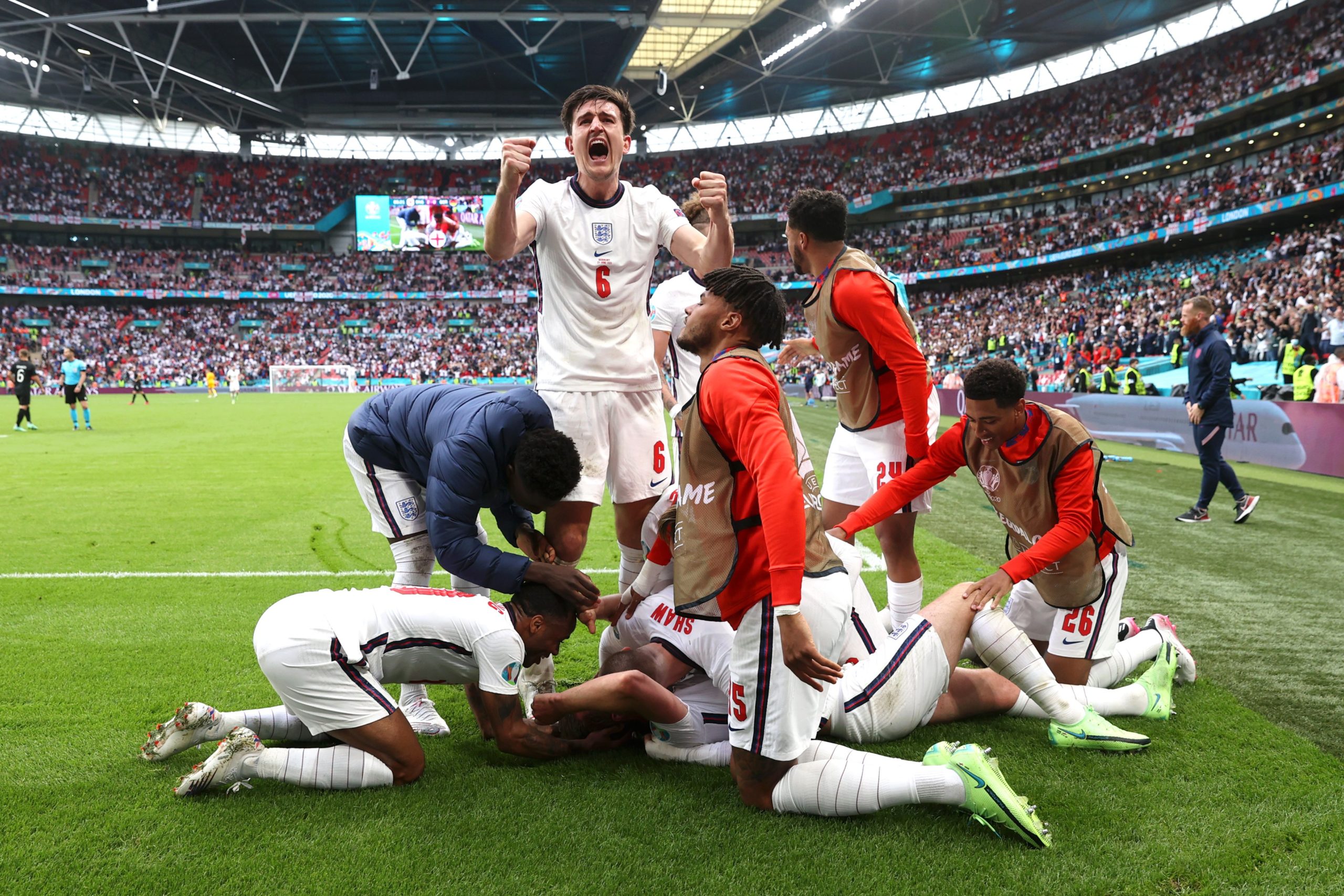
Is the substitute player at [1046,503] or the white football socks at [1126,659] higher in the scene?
the substitute player at [1046,503]

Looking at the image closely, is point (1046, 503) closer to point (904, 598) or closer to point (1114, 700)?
point (1114, 700)

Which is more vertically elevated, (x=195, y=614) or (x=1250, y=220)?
(x=1250, y=220)

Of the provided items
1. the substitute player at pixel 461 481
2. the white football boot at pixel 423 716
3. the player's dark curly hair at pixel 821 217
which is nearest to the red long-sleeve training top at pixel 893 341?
the player's dark curly hair at pixel 821 217

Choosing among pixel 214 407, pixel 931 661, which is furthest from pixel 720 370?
pixel 214 407

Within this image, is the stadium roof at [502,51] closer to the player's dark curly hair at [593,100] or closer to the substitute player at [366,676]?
the player's dark curly hair at [593,100]

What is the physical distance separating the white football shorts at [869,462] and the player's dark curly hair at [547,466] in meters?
1.71

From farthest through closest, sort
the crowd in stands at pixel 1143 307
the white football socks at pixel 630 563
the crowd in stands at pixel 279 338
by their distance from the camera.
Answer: the crowd in stands at pixel 279 338
the crowd in stands at pixel 1143 307
the white football socks at pixel 630 563

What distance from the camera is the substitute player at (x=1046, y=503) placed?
137 inches

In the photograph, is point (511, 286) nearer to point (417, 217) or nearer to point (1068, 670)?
point (417, 217)

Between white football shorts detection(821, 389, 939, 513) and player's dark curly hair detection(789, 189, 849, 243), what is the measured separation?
3.25 feet

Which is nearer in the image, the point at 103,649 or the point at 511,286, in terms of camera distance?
the point at 103,649

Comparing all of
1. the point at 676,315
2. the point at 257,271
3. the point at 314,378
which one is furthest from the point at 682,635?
the point at 257,271

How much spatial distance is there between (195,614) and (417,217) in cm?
5322

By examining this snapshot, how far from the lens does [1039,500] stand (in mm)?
3705
